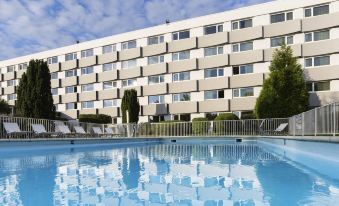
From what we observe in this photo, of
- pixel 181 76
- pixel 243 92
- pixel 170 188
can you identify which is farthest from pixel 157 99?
pixel 170 188

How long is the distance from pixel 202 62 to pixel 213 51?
5.36ft

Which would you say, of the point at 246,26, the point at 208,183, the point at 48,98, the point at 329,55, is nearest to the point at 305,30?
the point at 329,55

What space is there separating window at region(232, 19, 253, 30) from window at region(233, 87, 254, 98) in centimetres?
632

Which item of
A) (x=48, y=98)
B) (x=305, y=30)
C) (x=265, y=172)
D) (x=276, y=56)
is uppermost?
(x=305, y=30)

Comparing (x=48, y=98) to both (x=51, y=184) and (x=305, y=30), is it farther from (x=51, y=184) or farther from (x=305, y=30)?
(x=305, y=30)

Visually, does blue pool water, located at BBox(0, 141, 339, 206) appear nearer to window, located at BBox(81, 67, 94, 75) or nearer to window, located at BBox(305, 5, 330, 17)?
window, located at BBox(305, 5, 330, 17)

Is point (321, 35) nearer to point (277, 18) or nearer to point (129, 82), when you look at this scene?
point (277, 18)

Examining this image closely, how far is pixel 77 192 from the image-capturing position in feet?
18.7

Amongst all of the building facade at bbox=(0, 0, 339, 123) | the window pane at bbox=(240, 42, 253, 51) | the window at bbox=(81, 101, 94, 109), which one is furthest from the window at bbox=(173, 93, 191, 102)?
the window at bbox=(81, 101, 94, 109)

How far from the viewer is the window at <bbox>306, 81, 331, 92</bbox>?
1184 inches

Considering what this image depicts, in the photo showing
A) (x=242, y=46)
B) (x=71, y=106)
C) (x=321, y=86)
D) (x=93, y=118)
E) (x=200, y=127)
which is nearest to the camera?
(x=200, y=127)

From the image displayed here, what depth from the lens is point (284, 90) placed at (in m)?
28.3

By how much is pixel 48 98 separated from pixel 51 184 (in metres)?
19.9

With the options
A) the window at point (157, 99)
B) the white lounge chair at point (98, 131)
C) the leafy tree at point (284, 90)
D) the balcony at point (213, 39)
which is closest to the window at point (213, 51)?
the balcony at point (213, 39)
